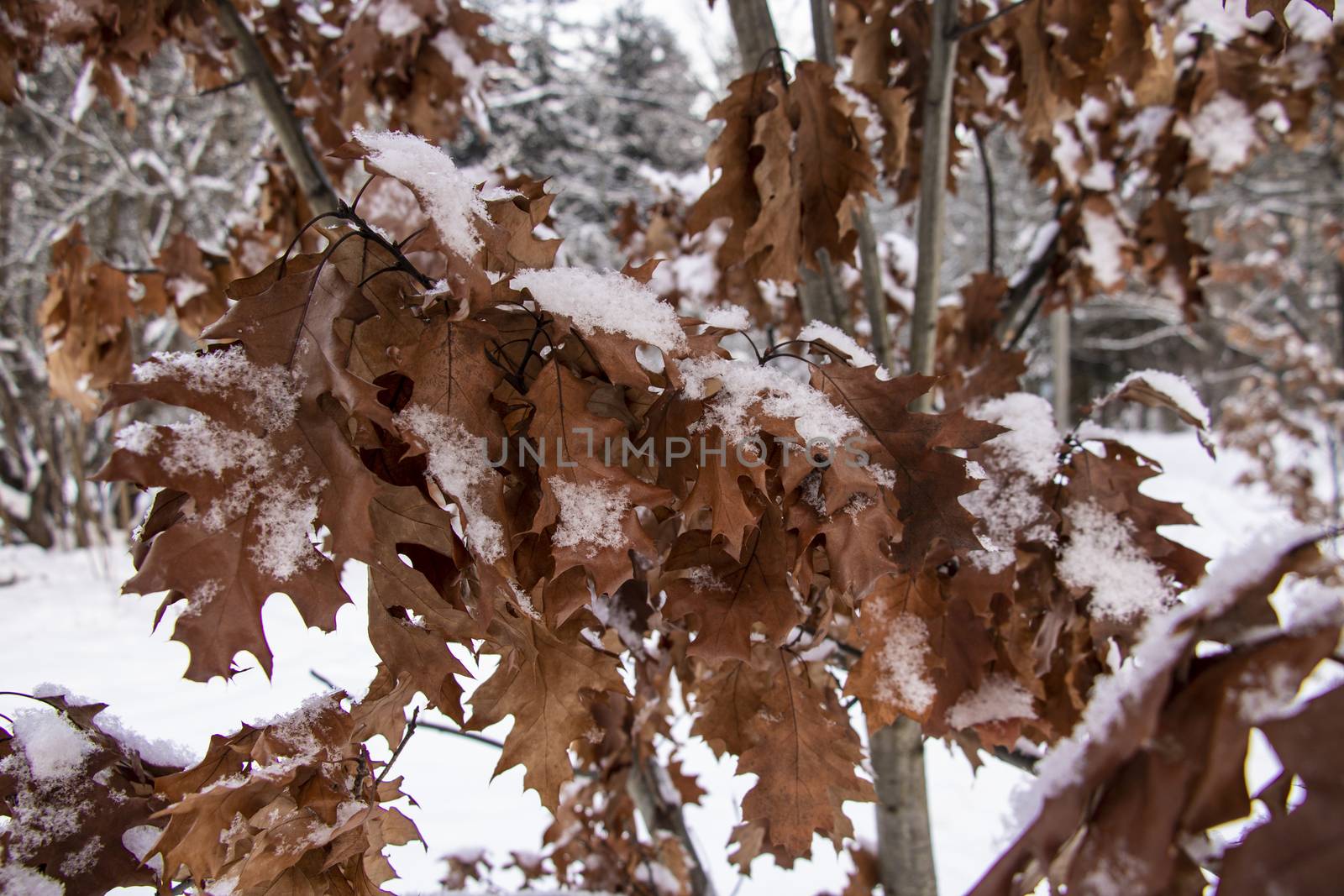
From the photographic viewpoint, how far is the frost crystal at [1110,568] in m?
0.86

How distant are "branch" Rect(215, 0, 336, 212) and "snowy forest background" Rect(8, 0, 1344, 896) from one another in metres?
0.34

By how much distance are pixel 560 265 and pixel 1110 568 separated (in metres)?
0.74

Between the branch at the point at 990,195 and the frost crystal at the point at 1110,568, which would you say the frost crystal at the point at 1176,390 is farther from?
the branch at the point at 990,195

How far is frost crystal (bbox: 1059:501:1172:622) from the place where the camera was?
863mm

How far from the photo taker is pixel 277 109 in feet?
5.24

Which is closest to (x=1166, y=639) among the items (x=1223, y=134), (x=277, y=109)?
(x=277, y=109)

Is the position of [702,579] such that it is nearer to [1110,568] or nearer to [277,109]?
[1110,568]

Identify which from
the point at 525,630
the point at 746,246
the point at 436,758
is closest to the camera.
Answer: the point at 525,630

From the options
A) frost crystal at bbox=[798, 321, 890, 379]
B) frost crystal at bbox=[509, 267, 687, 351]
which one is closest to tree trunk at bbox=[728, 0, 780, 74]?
frost crystal at bbox=[798, 321, 890, 379]

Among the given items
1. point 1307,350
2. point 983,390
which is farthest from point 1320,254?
point 983,390

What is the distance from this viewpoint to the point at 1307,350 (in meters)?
9.02

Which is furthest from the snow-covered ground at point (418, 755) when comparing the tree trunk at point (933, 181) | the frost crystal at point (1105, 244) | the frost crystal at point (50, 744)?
the frost crystal at point (50, 744)

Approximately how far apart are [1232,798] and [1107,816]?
2.3 inches

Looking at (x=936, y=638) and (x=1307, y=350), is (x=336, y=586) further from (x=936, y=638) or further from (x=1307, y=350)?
(x=1307, y=350)
